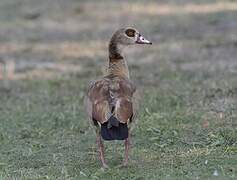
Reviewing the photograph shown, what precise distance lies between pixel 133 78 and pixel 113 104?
5.31 m

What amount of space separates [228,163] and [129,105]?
3.32 ft

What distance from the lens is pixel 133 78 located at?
481 inches

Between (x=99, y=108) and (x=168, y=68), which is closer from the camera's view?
(x=99, y=108)

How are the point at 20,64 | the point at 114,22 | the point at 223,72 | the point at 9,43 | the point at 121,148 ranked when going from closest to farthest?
the point at 121,148
the point at 223,72
the point at 20,64
the point at 9,43
the point at 114,22

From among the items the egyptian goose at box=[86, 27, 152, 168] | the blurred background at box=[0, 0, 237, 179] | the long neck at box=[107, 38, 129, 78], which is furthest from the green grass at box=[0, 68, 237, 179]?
the long neck at box=[107, 38, 129, 78]

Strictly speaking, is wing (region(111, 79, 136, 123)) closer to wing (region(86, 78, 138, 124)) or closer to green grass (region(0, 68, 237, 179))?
wing (region(86, 78, 138, 124))

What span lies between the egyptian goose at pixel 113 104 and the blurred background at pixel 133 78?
1.53 feet

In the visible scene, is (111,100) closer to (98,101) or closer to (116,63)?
(98,101)

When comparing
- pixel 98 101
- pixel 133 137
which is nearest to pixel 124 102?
pixel 98 101

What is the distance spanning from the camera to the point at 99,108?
6.95 m

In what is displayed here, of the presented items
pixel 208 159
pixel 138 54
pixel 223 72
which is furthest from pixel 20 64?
pixel 208 159

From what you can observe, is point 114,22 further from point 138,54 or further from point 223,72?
point 223,72

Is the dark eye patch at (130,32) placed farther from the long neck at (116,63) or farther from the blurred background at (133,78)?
the blurred background at (133,78)

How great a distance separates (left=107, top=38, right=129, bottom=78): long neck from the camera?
777cm
